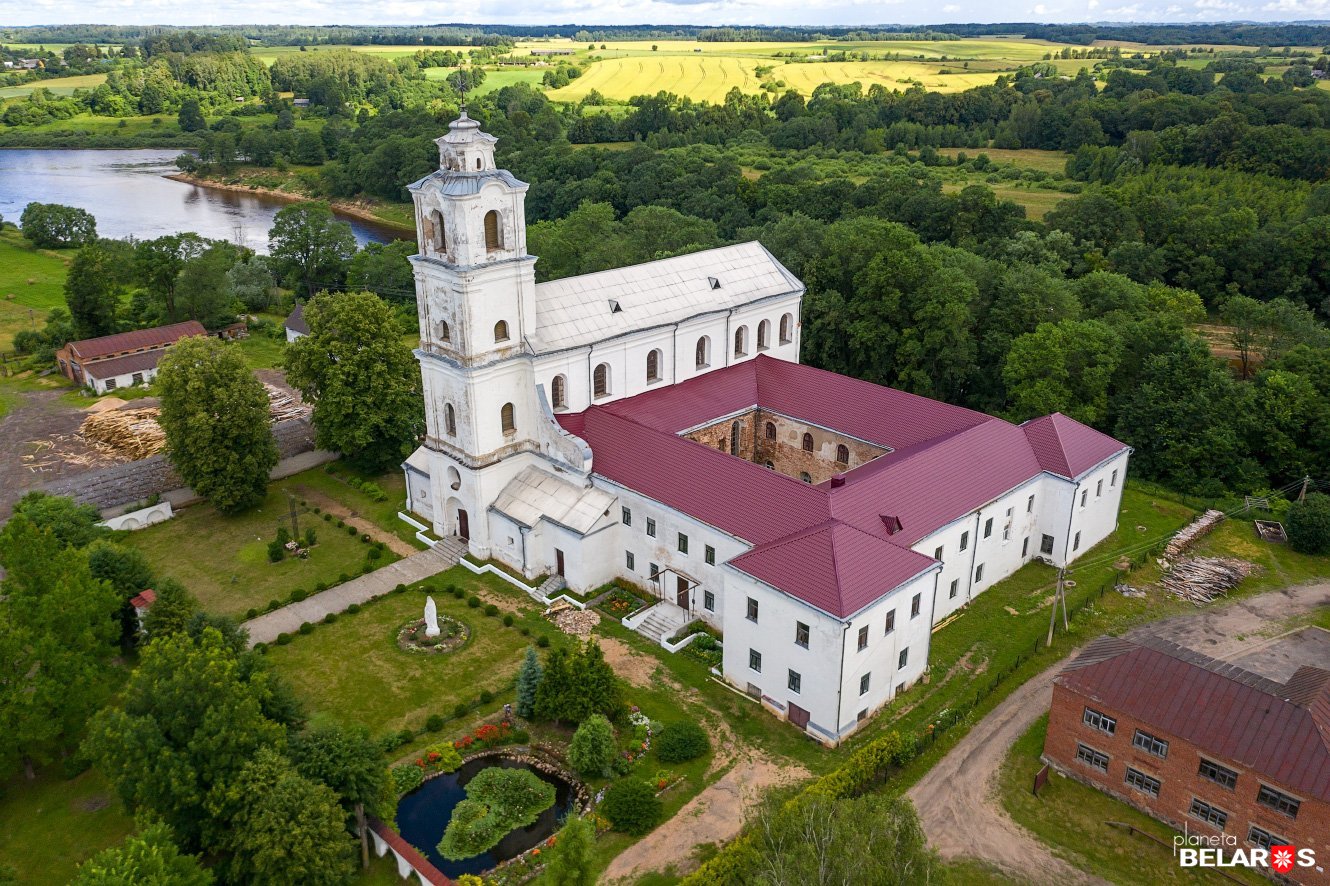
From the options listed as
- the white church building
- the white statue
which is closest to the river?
the white church building

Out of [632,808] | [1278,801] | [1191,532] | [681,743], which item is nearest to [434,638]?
[681,743]

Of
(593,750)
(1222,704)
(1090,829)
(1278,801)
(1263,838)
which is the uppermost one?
(1222,704)

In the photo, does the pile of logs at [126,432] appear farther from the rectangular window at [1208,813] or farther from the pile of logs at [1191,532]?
the pile of logs at [1191,532]

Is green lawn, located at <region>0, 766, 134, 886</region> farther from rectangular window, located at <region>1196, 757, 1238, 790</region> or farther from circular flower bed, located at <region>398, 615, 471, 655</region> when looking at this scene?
rectangular window, located at <region>1196, 757, 1238, 790</region>

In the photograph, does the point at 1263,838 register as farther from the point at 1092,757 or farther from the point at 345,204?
the point at 345,204

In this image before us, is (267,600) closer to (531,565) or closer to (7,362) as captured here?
(531,565)

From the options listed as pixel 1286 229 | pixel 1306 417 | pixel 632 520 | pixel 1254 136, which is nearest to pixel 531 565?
pixel 632 520

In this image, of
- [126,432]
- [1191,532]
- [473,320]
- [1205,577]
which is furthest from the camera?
[126,432]
